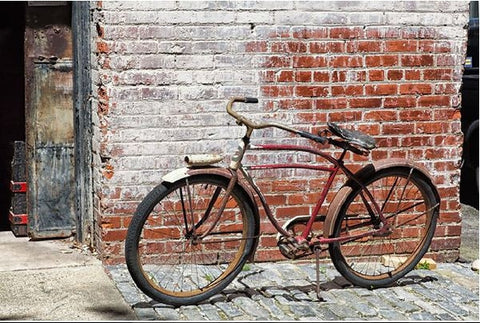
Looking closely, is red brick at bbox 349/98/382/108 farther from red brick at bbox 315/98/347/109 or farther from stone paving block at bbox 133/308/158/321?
stone paving block at bbox 133/308/158/321

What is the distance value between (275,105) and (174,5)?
0.91 metres

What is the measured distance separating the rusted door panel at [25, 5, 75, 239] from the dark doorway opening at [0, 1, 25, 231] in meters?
0.39

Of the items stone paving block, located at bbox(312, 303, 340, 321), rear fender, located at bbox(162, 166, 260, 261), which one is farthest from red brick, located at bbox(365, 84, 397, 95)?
stone paving block, located at bbox(312, 303, 340, 321)

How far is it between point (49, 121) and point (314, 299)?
2372 millimetres

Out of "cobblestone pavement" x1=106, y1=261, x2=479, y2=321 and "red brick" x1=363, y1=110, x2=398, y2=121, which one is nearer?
"cobblestone pavement" x1=106, y1=261, x2=479, y2=321

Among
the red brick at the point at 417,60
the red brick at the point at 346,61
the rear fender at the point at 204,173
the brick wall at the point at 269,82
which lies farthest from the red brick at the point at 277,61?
the rear fender at the point at 204,173

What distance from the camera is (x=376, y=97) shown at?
697cm

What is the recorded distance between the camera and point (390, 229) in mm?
6387

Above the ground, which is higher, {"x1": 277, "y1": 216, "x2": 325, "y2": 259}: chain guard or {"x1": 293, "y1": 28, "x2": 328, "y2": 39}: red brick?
{"x1": 293, "y1": 28, "x2": 328, "y2": 39}: red brick

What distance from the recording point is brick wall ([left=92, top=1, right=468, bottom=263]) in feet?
21.7

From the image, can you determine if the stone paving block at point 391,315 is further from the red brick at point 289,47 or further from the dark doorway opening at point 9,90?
the dark doorway opening at point 9,90

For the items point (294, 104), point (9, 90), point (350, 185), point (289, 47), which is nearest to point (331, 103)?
point (294, 104)

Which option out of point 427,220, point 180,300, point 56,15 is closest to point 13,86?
point 56,15

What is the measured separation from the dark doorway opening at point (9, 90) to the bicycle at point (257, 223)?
172 centimetres
